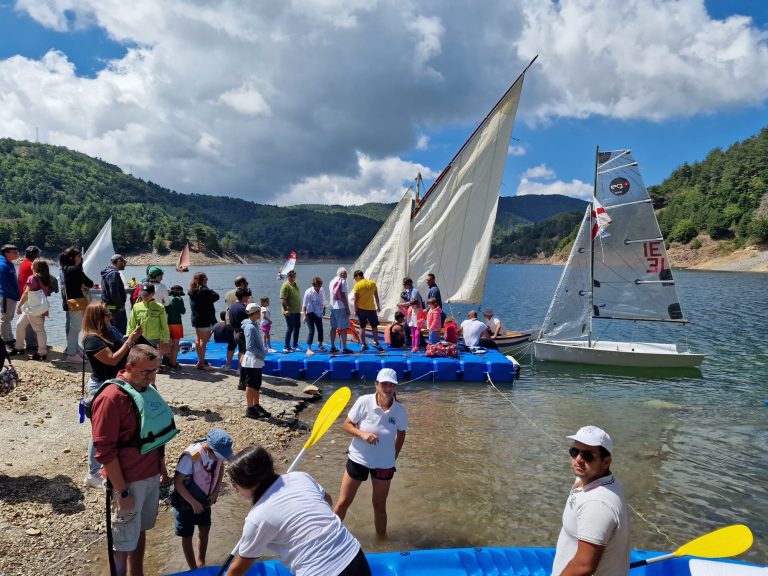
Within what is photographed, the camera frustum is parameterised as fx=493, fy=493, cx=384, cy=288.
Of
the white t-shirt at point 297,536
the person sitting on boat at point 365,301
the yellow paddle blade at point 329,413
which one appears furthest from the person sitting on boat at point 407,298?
the white t-shirt at point 297,536

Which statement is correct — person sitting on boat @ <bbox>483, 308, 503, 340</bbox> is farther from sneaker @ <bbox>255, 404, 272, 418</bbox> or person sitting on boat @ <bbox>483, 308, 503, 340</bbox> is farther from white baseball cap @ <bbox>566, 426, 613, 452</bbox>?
white baseball cap @ <bbox>566, 426, 613, 452</bbox>

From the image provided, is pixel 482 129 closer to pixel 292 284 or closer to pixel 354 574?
pixel 292 284

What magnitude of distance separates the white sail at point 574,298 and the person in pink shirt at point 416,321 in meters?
4.75

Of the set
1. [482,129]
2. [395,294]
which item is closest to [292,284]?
[395,294]

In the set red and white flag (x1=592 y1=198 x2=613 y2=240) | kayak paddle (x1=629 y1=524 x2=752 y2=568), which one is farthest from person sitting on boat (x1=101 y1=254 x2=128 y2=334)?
red and white flag (x1=592 y1=198 x2=613 y2=240)

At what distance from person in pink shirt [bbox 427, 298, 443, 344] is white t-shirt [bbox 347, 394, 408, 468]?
29.8 feet

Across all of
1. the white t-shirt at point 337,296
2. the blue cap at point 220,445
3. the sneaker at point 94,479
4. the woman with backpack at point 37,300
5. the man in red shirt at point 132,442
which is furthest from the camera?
the white t-shirt at point 337,296

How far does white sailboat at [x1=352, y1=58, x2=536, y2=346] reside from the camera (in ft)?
59.2

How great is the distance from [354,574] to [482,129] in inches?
684

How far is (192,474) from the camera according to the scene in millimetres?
4566

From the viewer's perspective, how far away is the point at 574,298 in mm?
17469

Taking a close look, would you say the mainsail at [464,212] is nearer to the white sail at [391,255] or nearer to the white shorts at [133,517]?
the white sail at [391,255]

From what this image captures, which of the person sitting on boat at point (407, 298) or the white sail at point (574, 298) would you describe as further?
the white sail at point (574, 298)

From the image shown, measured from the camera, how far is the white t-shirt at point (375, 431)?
5.34 metres
